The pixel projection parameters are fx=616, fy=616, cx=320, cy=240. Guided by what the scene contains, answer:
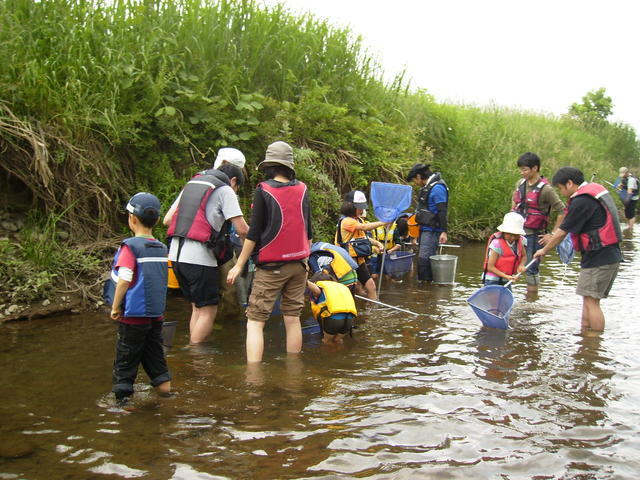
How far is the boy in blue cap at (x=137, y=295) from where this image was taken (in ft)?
14.2

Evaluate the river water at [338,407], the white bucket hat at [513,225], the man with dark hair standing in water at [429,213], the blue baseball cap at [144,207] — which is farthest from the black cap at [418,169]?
the blue baseball cap at [144,207]


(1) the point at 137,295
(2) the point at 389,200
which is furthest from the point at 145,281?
(2) the point at 389,200

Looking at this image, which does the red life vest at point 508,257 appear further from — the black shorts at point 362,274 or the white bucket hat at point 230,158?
the white bucket hat at point 230,158

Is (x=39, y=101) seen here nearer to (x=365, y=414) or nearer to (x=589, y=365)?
(x=365, y=414)

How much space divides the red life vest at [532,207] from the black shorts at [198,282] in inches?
196

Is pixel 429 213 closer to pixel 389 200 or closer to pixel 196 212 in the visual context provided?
pixel 389 200

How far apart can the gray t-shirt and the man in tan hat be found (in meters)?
0.43

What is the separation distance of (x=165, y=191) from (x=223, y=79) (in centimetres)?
213

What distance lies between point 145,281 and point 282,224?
1.41 m

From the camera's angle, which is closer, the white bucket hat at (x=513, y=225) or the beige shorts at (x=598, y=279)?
the beige shorts at (x=598, y=279)

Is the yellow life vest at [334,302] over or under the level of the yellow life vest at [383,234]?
under

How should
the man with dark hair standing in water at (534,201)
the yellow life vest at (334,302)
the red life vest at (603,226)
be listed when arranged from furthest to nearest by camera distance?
the man with dark hair standing in water at (534,201) → the red life vest at (603,226) → the yellow life vest at (334,302)

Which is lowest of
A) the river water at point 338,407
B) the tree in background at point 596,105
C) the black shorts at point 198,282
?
the river water at point 338,407

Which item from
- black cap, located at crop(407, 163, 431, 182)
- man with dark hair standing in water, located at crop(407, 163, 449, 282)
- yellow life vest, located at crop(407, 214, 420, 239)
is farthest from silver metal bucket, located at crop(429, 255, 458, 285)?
black cap, located at crop(407, 163, 431, 182)
